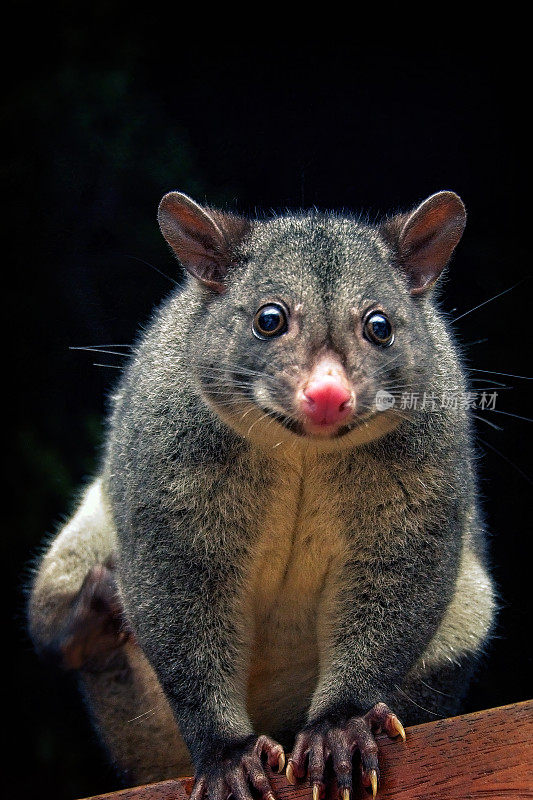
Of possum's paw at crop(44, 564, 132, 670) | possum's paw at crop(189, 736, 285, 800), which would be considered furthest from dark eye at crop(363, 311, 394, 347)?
possum's paw at crop(44, 564, 132, 670)

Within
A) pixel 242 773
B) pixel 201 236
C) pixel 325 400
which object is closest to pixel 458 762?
pixel 242 773

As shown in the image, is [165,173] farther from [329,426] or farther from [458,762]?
[458,762]

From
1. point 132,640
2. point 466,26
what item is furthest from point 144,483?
point 466,26

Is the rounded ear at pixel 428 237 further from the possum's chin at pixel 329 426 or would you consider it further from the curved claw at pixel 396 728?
the curved claw at pixel 396 728

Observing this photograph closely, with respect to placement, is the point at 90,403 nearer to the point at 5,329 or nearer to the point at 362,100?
the point at 5,329

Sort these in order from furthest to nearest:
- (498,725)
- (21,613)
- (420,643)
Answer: (21,613) < (420,643) < (498,725)

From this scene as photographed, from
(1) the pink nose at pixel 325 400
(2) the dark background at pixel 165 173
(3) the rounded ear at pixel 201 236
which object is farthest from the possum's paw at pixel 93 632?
(1) the pink nose at pixel 325 400

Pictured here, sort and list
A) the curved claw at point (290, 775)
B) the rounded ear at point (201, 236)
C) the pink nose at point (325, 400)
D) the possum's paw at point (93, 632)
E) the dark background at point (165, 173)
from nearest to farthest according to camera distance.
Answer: the pink nose at point (325, 400)
the curved claw at point (290, 775)
the rounded ear at point (201, 236)
the possum's paw at point (93, 632)
the dark background at point (165, 173)
